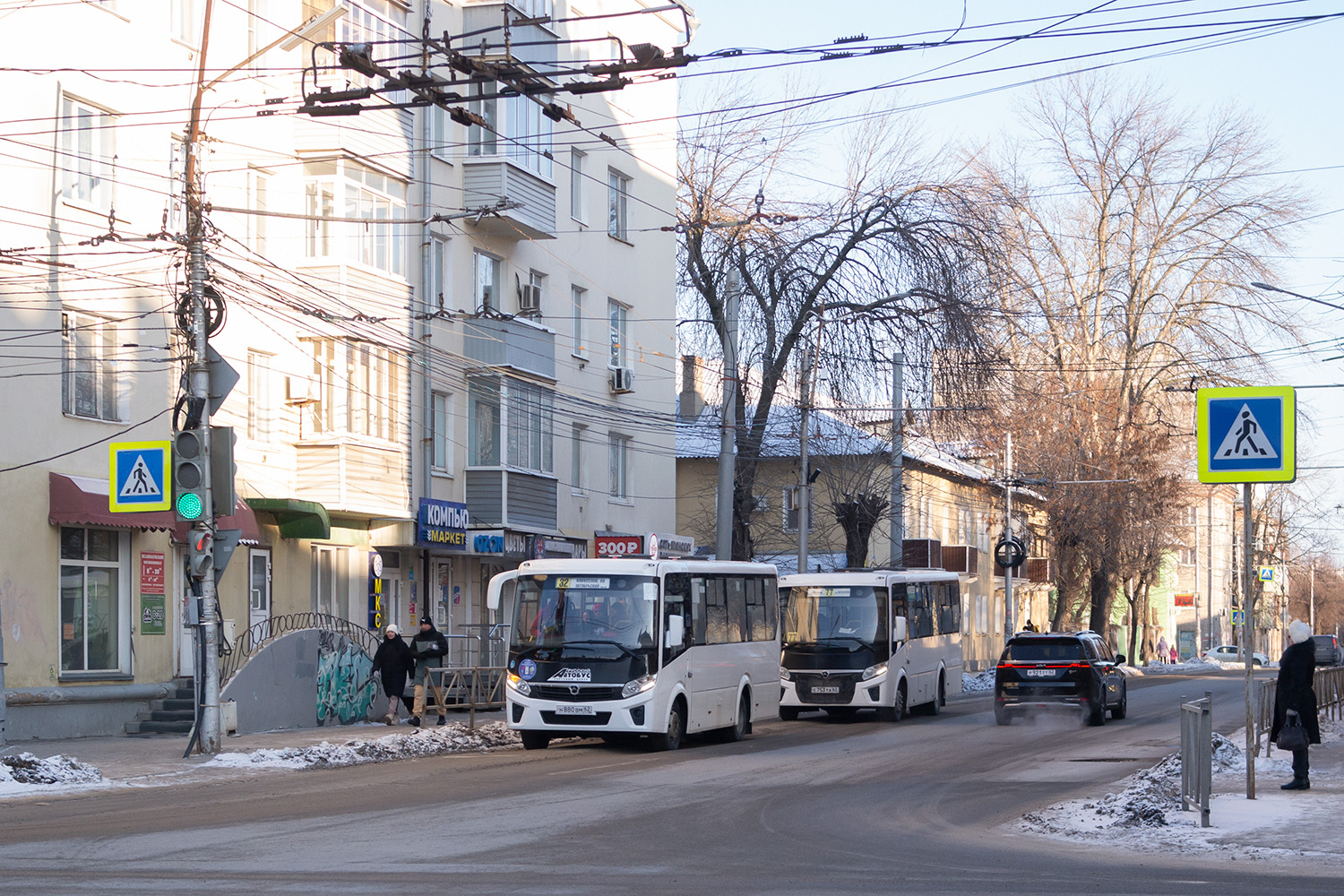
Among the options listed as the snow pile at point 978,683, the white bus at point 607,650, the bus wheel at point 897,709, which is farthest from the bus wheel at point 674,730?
the snow pile at point 978,683

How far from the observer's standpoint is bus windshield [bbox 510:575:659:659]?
850 inches

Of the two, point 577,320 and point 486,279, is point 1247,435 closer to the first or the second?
point 486,279

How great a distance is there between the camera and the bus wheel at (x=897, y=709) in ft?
96.4

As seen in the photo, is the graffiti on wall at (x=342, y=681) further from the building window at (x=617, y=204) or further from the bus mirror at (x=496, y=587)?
the building window at (x=617, y=204)

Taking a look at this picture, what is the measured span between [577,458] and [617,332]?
159 inches

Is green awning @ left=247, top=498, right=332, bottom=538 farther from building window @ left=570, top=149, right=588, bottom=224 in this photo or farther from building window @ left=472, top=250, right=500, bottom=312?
building window @ left=570, top=149, right=588, bottom=224

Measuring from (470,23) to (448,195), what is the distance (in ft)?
13.6

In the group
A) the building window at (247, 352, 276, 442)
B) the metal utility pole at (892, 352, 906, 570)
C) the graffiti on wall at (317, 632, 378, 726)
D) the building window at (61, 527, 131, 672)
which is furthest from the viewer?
the metal utility pole at (892, 352, 906, 570)

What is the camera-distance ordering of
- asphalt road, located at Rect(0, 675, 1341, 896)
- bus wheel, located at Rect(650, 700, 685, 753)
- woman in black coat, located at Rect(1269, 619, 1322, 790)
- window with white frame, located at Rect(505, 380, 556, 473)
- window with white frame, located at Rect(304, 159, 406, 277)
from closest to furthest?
asphalt road, located at Rect(0, 675, 1341, 896) → woman in black coat, located at Rect(1269, 619, 1322, 790) → bus wheel, located at Rect(650, 700, 685, 753) → window with white frame, located at Rect(304, 159, 406, 277) → window with white frame, located at Rect(505, 380, 556, 473)

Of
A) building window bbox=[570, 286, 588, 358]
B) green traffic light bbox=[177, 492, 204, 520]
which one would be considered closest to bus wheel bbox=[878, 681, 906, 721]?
building window bbox=[570, 286, 588, 358]

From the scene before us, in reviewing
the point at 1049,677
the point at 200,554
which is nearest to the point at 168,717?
the point at 200,554

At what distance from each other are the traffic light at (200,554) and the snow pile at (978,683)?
30749mm

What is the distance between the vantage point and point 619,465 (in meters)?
42.8

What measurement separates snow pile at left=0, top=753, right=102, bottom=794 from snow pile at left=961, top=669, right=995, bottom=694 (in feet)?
109
